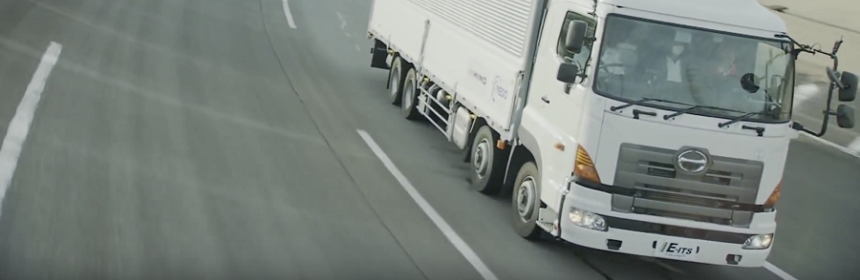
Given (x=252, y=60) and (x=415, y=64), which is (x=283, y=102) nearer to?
(x=415, y=64)

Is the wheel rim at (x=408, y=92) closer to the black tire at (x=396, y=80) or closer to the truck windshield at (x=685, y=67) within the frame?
the black tire at (x=396, y=80)

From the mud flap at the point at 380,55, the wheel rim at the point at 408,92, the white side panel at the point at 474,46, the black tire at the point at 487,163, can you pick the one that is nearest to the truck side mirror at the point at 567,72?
the white side panel at the point at 474,46

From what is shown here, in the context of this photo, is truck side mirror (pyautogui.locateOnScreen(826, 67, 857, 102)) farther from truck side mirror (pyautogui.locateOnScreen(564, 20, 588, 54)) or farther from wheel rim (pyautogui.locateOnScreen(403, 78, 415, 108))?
wheel rim (pyautogui.locateOnScreen(403, 78, 415, 108))

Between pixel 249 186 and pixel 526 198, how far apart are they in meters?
2.88

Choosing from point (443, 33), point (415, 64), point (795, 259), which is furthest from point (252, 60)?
point (795, 259)

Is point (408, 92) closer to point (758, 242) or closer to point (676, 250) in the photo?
point (676, 250)

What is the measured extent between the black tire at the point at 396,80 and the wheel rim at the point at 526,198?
6.36m

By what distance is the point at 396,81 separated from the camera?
57.7 feet

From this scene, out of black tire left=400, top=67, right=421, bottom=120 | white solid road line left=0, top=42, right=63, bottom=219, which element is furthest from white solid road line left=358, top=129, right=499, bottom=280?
white solid road line left=0, top=42, right=63, bottom=219

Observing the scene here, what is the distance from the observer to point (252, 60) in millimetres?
20266

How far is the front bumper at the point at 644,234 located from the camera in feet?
31.8

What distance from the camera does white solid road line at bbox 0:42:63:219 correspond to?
10.5 m

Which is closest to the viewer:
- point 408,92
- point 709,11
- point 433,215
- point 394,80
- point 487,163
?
point 709,11

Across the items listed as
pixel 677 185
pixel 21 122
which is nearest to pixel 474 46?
pixel 677 185
